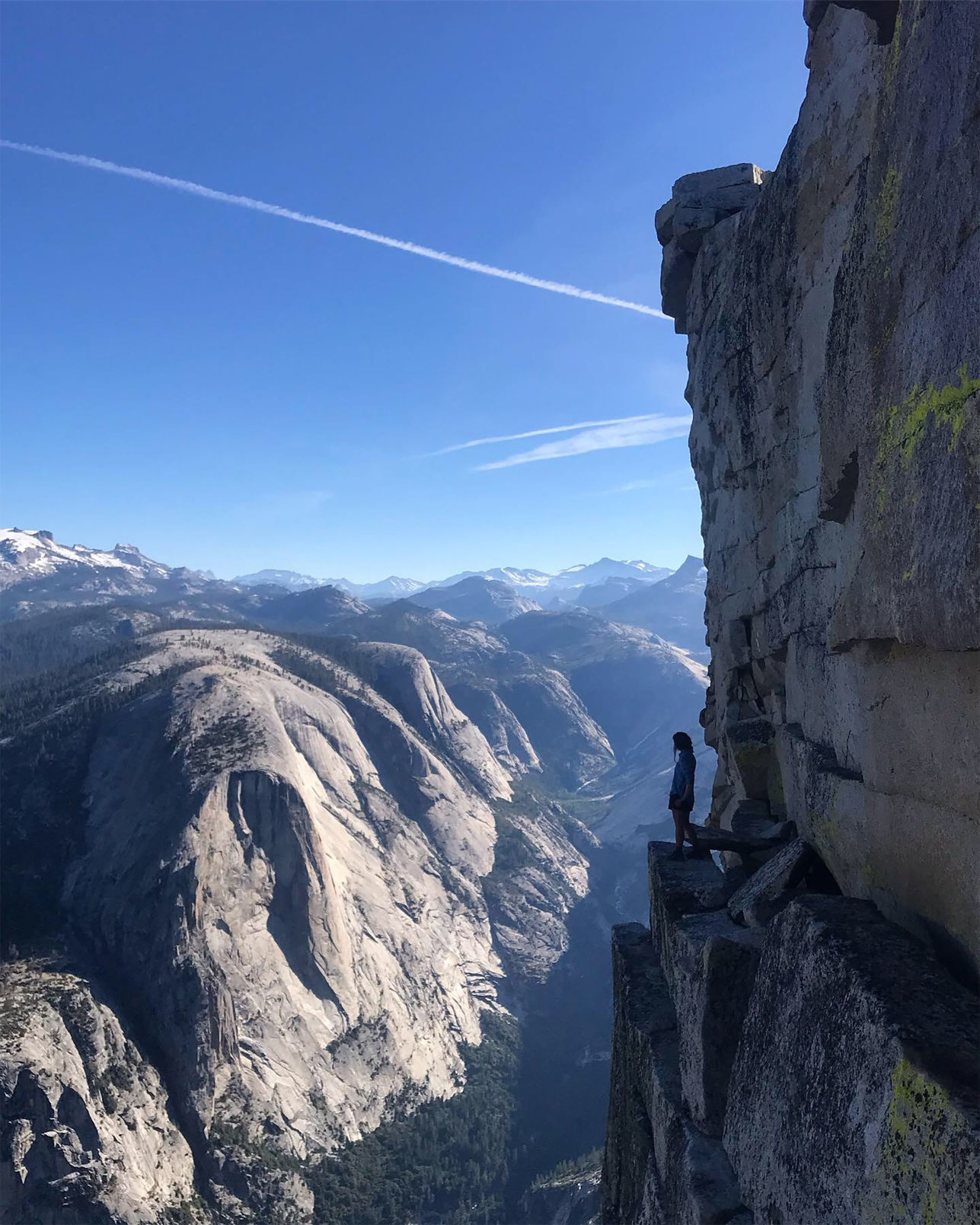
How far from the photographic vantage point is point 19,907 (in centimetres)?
7069

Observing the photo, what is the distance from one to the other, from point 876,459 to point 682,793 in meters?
6.16

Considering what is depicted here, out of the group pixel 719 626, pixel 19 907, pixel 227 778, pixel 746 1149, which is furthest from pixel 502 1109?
pixel 746 1149

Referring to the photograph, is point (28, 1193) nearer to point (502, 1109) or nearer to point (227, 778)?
point (227, 778)

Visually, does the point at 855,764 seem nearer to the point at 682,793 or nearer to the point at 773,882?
the point at 773,882

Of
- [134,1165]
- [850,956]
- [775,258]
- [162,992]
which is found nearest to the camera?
[850,956]

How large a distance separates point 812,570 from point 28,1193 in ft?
224

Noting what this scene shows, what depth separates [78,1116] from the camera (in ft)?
180

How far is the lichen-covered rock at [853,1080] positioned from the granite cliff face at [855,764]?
0.7 inches

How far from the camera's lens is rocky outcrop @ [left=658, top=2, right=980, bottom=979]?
4.24m

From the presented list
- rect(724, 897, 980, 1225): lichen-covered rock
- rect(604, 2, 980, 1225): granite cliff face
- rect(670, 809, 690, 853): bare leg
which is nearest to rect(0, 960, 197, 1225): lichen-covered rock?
rect(604, 2, 980, 1225): granite cliff face

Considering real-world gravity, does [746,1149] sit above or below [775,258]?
below

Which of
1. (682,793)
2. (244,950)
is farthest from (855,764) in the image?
(244,950)

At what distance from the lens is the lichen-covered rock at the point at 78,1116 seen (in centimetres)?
5216

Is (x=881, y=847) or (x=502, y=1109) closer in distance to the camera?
(x=881, y=847)
